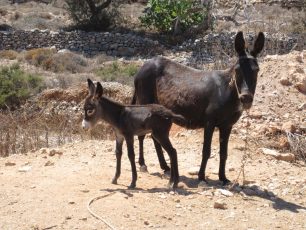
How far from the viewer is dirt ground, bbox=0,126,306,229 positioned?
6.82 m

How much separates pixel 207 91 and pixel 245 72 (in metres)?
0.77

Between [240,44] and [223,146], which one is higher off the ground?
[240,44]

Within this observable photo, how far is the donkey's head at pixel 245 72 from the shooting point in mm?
7402

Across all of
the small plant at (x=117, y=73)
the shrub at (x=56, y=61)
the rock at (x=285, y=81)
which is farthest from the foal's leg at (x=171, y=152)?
the shrub at (x=56, y=61)

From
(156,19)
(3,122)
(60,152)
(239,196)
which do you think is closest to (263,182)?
(239,196)

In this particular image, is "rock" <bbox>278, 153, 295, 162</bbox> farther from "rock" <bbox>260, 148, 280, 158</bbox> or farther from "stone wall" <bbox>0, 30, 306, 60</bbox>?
"stone wall" <bbox>0, 30, 306, 60</bbox>

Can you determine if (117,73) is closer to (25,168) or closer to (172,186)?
(25,168)

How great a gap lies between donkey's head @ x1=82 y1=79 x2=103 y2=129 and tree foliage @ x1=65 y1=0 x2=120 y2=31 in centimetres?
2723

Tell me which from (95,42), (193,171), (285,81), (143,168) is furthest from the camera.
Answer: (95,42)

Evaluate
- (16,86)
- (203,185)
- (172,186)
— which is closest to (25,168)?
(172,186)

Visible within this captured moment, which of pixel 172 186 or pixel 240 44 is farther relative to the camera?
pixel 172 186

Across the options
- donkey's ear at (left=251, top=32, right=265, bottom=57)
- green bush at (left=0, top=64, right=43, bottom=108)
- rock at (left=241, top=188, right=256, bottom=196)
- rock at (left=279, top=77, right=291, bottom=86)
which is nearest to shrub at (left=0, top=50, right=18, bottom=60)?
green bush at (left=0, top=64, right=43, bottom=108)

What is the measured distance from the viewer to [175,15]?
31.7 m

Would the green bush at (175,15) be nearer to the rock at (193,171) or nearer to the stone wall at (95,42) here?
the stone wall at (95,42)
